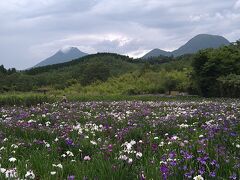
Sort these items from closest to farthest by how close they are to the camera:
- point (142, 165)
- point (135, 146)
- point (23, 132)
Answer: point (142, 165)
point (135, 146)
point (23, 132)

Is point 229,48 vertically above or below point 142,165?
above

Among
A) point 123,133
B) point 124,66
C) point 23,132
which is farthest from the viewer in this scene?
point 124,66

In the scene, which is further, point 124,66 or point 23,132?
point 124,66

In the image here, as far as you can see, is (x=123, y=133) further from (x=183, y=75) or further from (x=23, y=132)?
A: (x=183, y=75)

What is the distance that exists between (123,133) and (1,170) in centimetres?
359

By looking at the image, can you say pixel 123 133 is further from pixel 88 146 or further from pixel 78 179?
pixel 78 179

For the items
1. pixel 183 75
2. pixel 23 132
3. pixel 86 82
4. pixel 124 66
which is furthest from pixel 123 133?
pixel 124 66

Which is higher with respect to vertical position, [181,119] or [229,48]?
[229,48]

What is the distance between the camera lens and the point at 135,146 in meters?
6.50


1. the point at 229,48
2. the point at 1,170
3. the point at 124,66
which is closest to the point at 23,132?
the point at 1,170

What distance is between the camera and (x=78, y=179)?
4402 mm

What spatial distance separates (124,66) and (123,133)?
356ft

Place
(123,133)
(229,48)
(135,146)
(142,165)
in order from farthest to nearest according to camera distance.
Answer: (229,48) → (123,133) → (135,146) → (142,165)

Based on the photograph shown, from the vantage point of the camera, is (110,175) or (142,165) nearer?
(110,175)
